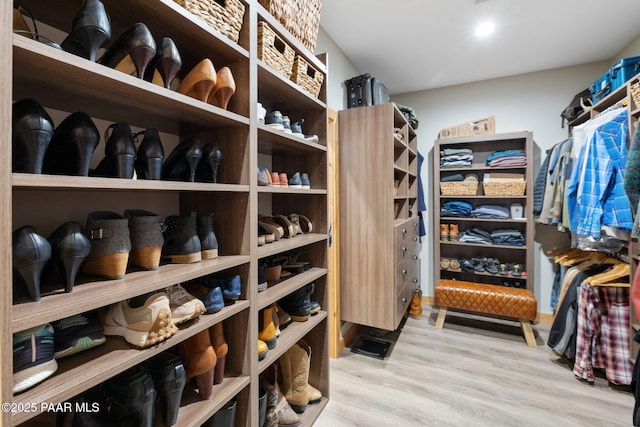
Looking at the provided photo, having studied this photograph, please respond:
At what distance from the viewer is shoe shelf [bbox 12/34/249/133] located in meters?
0.56

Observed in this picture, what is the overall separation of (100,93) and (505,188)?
3.21 metres

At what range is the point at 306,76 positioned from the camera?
1399 mm

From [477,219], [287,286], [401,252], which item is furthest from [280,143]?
[477,219]

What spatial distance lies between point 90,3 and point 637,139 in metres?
2.53

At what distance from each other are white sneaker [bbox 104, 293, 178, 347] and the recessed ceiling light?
103 inches

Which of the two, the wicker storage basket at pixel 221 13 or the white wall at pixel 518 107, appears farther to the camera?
the white wall at pixel 518 107

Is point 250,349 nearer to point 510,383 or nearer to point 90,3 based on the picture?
point 90,3

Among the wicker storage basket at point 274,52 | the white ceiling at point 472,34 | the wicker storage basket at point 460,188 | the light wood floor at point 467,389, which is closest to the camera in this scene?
the wicker storage basket at point 274,52

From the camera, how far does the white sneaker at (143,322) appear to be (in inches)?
28.2

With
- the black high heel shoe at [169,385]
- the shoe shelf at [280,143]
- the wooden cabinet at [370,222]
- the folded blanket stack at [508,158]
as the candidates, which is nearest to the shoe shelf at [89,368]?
the black high heel shoe at [169,385]

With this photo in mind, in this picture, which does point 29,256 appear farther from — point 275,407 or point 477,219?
point 477,219

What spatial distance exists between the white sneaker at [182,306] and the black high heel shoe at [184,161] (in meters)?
0.36

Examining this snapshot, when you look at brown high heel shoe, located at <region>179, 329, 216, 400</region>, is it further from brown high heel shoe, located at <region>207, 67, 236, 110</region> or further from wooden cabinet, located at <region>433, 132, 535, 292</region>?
wooden cabinet, located at <region>433, 132, 535, 292</region>

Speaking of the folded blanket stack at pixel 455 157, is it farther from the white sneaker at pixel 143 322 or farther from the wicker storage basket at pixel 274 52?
the white sneaker at pixel 143 322
